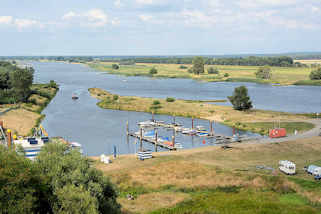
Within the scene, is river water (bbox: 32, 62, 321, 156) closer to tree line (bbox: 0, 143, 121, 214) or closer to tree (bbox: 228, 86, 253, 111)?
tree (bbox: 228, 86, 253, 111)

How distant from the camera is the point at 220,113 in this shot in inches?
2977

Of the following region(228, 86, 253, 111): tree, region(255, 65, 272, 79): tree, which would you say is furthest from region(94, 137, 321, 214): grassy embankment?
region(255, 65, 272, 79): tree

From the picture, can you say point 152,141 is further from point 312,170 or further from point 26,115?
point 26,115

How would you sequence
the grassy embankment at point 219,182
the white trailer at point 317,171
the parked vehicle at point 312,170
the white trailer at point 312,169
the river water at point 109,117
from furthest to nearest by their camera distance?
the river water at point 109,117 < the white trailer at point 312,169 < the parked vehicle at point 312,170 < the white trailer at point 317,171 < the grassy embankment at point 219,182

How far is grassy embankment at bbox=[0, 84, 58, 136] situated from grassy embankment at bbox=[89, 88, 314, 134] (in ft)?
49.3

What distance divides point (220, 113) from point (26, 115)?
128 ft

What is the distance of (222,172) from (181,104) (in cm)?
4821

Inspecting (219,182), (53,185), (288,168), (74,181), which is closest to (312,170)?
(288,168)

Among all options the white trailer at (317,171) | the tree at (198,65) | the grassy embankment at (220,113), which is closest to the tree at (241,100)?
the grassy embankment at (220,113)

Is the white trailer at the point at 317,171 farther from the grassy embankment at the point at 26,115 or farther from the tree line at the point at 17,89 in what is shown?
the tree line at the point at 17,89

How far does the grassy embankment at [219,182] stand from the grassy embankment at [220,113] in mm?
15886

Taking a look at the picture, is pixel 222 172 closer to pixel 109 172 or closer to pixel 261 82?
pixel 109 172

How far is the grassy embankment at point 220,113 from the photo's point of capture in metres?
63.5

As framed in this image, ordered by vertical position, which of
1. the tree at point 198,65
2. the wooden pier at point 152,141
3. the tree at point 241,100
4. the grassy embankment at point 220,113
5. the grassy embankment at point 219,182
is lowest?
the wooden pier at point 152,141
